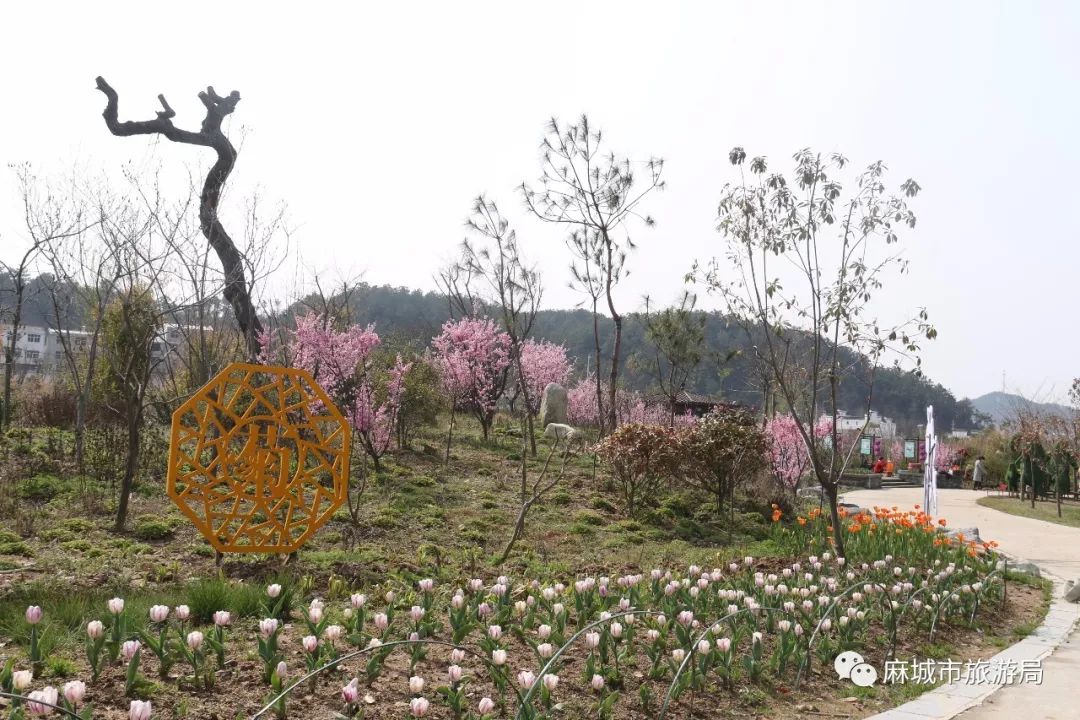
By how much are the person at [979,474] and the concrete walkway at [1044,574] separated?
537 cm

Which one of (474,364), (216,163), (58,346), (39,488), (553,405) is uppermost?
(216,163)

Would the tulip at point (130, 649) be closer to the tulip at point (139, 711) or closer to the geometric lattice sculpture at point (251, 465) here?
the tulip at point (139, 711)

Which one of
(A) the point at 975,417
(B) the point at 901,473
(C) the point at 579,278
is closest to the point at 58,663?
(C) the point at 579,278

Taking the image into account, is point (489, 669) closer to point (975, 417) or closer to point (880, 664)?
point (880, 664)

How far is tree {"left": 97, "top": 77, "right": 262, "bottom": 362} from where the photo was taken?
11781 mm

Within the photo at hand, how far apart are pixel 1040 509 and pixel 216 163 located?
19.3 m

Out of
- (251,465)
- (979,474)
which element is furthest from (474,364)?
(979,474)

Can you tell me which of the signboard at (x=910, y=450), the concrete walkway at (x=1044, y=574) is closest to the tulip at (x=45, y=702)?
the concrete walkway at (x=1044, y=574)

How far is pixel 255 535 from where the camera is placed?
587cm

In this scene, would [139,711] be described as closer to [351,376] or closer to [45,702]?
[45,702]

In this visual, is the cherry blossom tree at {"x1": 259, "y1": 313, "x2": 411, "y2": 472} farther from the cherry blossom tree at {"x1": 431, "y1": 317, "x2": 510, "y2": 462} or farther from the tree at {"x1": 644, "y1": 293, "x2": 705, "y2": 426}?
the tree at {"x1": 644, "y1": 293, "x2": 705, "y2": 426}

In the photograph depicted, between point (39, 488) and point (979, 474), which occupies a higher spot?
point (39, 488)

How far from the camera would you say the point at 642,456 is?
11.0m

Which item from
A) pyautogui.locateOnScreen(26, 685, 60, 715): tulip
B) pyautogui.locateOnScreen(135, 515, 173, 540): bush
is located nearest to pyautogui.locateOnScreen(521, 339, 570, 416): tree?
pyautogui.locateOnScreen(135, 515, 173, 540): bush
